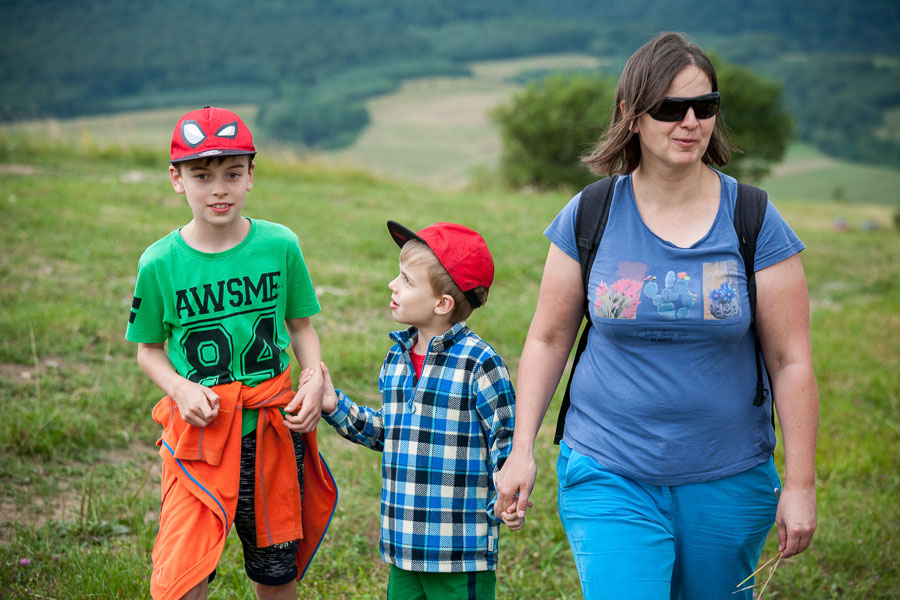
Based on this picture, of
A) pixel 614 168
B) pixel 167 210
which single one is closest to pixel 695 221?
pixel 614 168

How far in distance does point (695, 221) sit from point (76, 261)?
7714 mm

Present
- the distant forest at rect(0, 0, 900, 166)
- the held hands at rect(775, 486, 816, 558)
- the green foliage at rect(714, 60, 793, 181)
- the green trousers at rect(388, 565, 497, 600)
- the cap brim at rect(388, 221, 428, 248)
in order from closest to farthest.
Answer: the held hands at rect(775, 486, 816, 558) < the green trousers at rect(388, 565, 497, 600) < the cap brim at rect(388, 221, 428, 248) < the green foliage at rect(714, 60, 793, 181) < the distant forest at rect(0, 0, 900, 166)

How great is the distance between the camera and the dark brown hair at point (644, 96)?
237 centimetres

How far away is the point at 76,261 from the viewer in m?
8.54

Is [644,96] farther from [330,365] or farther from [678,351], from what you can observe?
[330,365]

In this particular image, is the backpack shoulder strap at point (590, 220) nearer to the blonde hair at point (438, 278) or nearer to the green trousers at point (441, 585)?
the blonde hair at point (438, 278)

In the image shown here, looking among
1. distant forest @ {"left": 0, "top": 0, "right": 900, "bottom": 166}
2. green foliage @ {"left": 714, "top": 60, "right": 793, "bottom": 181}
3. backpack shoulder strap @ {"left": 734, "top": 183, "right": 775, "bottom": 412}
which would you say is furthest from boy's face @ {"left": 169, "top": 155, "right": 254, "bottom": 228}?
distant forest @ {"left": 0, "top": 0, "right": 900, "bottom": 166}

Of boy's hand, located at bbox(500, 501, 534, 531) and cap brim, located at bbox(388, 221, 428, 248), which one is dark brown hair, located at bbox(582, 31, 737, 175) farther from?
boy's hand, located at bbox(500, 501, 534, 531)

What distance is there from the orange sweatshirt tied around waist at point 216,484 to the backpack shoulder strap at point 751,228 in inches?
57.6

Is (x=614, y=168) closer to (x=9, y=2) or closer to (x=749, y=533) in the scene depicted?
(x=749, y=533)

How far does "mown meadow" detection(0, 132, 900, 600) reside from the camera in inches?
148

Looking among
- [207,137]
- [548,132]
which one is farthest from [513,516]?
[548,132]

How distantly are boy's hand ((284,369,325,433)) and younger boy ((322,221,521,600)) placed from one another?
22cm

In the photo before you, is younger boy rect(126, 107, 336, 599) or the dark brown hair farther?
younger boy rect(126, 107, 336, 599)
